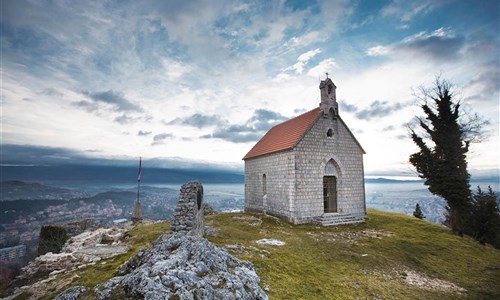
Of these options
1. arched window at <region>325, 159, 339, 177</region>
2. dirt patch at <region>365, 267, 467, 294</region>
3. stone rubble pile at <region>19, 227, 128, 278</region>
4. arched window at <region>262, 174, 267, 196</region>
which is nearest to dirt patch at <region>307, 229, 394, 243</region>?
dirt patch at <region>365, 267, 467, 294</region>

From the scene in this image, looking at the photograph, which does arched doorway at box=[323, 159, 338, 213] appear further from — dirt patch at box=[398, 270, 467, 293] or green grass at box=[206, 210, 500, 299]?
dirt patch at box=[398, 270, 467, 293]

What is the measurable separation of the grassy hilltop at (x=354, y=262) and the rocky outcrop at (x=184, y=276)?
3.10ft

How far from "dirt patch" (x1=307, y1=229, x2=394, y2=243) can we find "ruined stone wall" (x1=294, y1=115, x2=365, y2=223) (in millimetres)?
2945

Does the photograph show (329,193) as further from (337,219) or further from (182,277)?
(182,277)

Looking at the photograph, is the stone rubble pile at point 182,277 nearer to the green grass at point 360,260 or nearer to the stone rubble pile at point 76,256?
the green grass at point 360,260

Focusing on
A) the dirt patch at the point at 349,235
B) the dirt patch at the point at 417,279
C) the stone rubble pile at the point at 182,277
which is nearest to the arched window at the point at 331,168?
the dirt patch at the point at 349,235

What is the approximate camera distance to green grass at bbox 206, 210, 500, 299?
8195mm

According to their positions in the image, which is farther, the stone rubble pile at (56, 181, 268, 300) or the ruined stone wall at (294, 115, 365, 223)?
the ruined stone wall at (294, 115, 365, 223)

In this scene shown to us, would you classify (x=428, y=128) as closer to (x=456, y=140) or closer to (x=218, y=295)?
(x=456, y=140)

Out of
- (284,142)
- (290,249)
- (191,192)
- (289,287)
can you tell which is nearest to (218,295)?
(289,287)

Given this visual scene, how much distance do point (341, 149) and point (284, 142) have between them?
519 centimetres

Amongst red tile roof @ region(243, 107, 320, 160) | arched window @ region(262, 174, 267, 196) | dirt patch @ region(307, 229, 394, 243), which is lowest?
dirt patch @ region(307, 229, 394, 243)

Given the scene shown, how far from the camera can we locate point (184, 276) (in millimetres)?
5270

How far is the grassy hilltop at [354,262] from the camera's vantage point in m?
7.95
